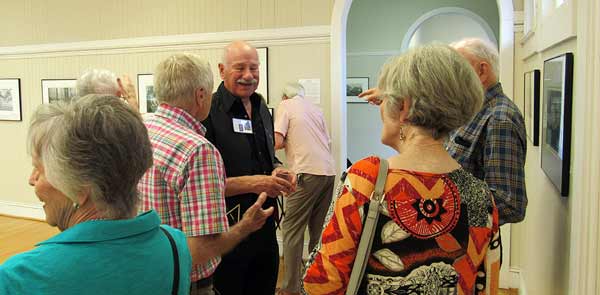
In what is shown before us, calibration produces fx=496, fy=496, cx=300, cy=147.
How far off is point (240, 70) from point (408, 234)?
1851mm

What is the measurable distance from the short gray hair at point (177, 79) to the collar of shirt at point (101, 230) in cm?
85

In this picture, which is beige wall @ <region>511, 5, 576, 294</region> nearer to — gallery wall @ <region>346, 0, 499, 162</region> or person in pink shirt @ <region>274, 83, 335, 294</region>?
person in pink shirt @ <region>274, 83, 335, 294</region>

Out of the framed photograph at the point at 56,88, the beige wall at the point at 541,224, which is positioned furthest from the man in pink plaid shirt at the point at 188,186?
the framed photograph at the point at 56,88

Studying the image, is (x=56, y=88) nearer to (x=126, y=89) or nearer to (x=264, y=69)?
(x=264, y=69)

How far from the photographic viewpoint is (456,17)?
10211 millimetres

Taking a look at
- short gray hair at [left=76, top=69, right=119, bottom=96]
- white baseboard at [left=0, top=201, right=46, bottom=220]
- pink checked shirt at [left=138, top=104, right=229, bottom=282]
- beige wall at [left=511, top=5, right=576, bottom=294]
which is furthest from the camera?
white baseboard at [left=0, top=201, right=46, bottom=220]

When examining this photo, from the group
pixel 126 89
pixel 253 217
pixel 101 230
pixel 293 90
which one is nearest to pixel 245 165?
pixel 253 217

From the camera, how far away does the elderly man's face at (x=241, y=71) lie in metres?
2.83

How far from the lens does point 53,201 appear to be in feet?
3.67

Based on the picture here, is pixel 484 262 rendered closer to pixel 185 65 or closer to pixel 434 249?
pixel 434 249

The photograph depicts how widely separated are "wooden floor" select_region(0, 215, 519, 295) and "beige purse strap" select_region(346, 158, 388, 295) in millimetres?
3513

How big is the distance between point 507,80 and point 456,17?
674cm

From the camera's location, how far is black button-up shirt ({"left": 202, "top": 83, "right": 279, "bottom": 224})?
2635 mm

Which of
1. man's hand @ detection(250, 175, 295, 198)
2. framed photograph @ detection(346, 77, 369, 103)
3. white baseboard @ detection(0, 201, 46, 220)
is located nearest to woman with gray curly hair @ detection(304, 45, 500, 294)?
man's hand @ detection(250, 175, 295, 198)
